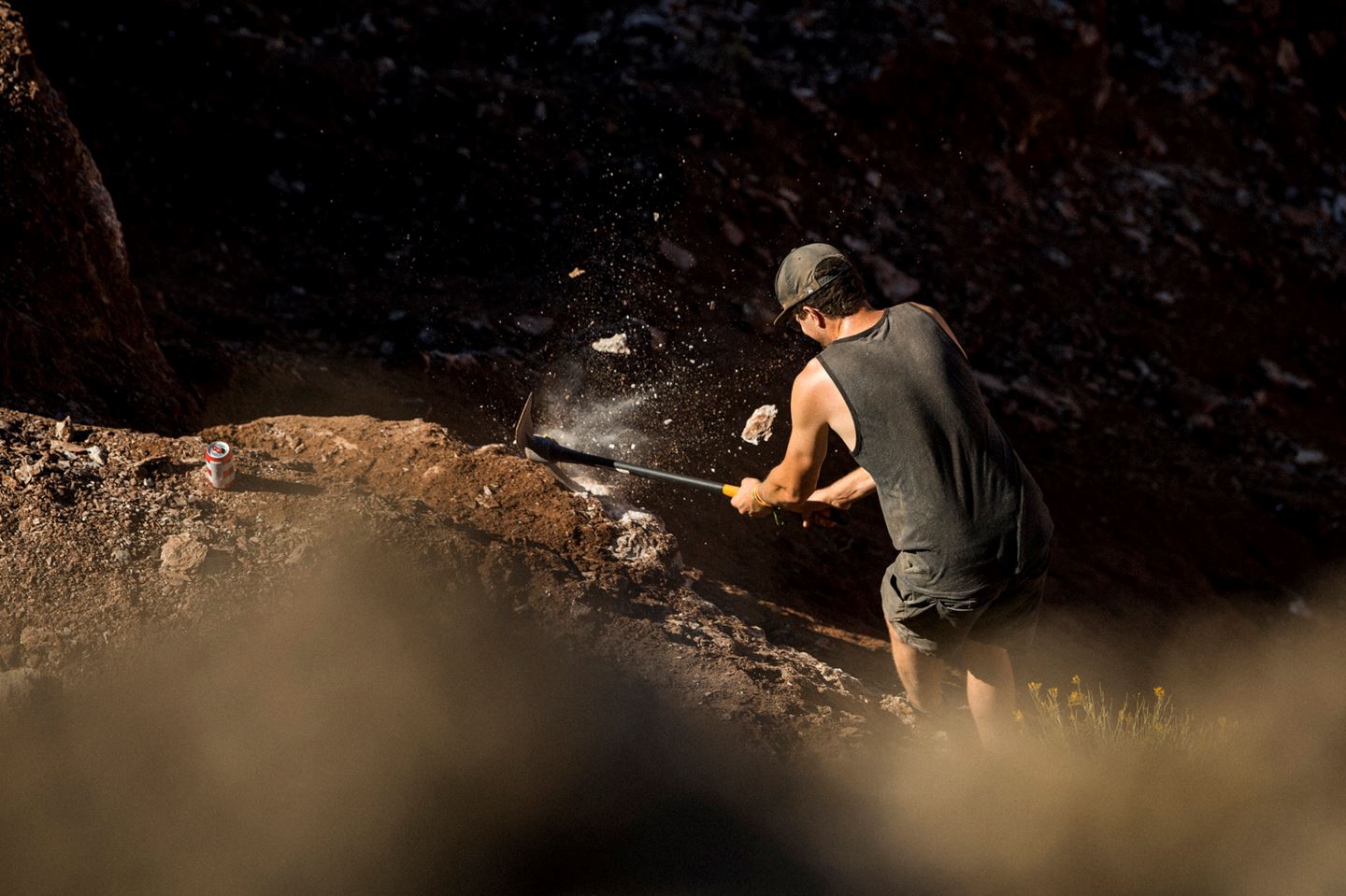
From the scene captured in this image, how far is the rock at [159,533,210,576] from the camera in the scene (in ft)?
8.82

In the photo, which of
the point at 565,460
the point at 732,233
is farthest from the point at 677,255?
the point at 565,460

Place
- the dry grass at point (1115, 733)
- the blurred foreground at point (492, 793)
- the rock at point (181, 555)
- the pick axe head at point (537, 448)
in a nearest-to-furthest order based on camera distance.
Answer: the blurred foreground at point (492, 793)
the rock at point (181, 555)
the dry grass at point (1115, 733)
the pick axe head at point (537, 448)

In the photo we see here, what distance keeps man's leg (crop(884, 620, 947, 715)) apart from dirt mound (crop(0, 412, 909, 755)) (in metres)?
0.10

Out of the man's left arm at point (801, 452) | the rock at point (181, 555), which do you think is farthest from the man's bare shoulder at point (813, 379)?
the rock at point (181, 555)

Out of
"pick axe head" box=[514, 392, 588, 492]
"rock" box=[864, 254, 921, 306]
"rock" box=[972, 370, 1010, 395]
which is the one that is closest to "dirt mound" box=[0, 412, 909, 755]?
"pick axe head" box=[514, 392, 588, 492]

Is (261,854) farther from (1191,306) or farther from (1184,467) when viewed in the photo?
Result: (1191,306)

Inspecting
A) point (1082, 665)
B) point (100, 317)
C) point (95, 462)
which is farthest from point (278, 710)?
point (1082, 665)

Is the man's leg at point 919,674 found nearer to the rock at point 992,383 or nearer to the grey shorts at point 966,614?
the grey shorts at point 966,614

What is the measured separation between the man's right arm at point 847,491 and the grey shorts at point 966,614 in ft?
0.86

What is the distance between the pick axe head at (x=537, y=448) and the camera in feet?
12.1

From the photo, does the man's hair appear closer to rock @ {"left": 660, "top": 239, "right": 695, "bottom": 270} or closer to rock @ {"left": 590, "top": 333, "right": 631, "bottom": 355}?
rock @ {"left": 590, "top": 333, "right": 631, "bottom": 355}

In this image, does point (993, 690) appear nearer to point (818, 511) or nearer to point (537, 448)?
point (818, 511)

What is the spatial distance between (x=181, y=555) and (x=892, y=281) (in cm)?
547

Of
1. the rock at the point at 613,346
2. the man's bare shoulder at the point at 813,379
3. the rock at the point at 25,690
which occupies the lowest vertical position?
the rock at the point at 25,690
